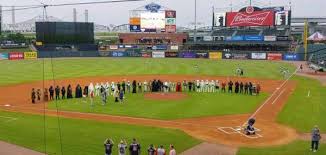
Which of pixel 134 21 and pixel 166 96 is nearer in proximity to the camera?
pixel 166 96

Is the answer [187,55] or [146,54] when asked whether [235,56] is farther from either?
[146,54]

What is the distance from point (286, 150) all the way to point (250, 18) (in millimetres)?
70128

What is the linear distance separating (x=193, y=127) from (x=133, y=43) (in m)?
85.9

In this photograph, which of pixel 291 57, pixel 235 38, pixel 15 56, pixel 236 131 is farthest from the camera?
pixel 235 38

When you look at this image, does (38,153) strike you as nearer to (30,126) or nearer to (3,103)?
(30,126)

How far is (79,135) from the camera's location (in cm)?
2006

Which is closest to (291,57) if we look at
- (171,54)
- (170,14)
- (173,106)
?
(171,54)

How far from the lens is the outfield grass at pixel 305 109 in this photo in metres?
22.8

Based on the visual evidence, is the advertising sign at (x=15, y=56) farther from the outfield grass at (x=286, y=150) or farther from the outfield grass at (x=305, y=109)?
the outfield grass at (x=286, y=150)

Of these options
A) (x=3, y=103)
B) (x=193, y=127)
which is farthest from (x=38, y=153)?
(x=3, y=103)

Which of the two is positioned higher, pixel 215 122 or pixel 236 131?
pixel 215 122

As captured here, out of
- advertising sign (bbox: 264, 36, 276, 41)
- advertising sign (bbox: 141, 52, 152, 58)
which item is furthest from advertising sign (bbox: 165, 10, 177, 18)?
advertising sign (bbox: 264, 36, 276, 41)

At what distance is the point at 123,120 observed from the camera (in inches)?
926

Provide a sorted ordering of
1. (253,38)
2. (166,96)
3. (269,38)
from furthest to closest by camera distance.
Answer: (253,38), (269,38), (166,96)
